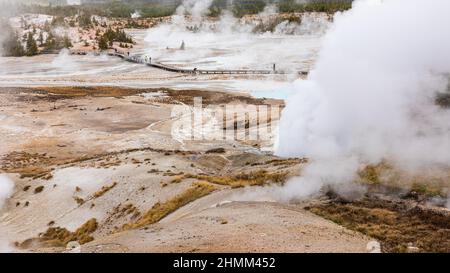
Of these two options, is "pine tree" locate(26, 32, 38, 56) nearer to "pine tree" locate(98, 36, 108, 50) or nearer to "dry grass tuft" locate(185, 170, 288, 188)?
"pine tree" locate(98, 36, 108, 50)

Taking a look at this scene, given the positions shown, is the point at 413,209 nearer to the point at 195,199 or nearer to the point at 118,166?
the point at 195,199

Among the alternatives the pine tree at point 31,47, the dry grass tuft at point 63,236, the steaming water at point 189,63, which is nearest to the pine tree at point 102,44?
the steaming water at point 189,63

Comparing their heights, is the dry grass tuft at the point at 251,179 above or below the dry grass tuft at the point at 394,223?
below

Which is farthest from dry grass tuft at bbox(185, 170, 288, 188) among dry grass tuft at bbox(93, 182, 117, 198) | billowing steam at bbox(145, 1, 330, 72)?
billowing steam at bbox(145, 1, 330, 72)

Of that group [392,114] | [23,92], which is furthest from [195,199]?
[23,92]

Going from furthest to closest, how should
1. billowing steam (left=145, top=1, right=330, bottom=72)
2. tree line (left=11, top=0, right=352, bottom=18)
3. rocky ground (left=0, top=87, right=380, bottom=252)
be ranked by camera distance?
tree line (left=11, top=0, right=352, bottom=18) → billowing steam (left=145, top=1, right=330, bottom=72) → rocky ground (left=0, top=87, right=380, bottom=252)

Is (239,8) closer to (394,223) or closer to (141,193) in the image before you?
(141,193)

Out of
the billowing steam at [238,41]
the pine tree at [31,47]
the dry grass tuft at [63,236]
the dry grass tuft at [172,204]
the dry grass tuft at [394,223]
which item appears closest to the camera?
the dry grass tuft at [394,223]

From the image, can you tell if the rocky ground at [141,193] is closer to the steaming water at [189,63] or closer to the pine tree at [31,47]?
the steaming water at [189,63]

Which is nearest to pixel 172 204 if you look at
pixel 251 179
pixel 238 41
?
pixel 251 179
